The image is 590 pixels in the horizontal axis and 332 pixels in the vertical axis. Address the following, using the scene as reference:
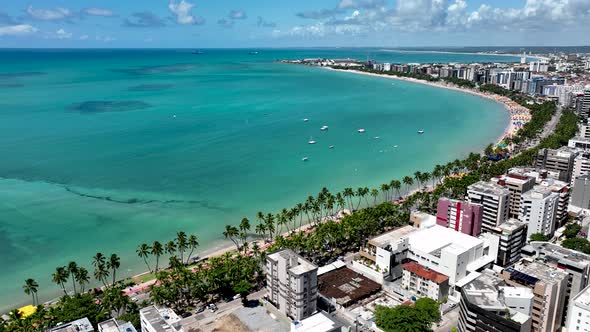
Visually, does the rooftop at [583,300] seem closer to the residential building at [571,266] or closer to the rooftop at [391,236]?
the residential building at [571,266]

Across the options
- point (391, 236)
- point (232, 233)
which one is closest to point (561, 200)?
point (391, 236)

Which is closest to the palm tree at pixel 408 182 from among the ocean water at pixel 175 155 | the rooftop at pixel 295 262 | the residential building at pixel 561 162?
Result: the ocean water at pixel 175 155

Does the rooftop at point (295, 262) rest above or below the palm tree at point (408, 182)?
above

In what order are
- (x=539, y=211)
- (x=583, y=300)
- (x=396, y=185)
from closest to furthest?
(x=583, y=300) → (x=539, y=211) → (x=396, y=185)

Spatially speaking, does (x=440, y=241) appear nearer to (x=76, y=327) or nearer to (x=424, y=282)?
(x=424, y=282)

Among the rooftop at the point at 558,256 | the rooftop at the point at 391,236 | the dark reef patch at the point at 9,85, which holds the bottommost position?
the rooftop at the point at 391,236

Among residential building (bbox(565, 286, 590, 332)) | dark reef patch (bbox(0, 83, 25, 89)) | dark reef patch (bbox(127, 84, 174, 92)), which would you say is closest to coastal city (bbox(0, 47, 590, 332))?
residential building (bbox(565, 286, 590, 332))

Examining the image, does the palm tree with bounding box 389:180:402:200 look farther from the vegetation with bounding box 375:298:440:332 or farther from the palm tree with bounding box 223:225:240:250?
the vegetation with bounding box 375:298:440:332

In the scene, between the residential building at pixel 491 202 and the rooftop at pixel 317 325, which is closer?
the rooftop at pixel 317 325
